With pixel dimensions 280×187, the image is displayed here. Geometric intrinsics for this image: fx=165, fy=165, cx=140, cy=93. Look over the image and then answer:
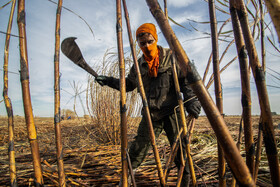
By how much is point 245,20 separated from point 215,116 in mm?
306

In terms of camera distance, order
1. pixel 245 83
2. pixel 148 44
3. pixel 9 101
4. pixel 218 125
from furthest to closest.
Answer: pixel 148 44 → pixel 9 101 → pixel 245 83 → pixel 218 125

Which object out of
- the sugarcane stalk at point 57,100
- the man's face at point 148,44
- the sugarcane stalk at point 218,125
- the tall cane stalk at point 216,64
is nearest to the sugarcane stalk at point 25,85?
the sugarcane stalk at point 57,100

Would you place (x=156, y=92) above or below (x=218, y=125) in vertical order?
above

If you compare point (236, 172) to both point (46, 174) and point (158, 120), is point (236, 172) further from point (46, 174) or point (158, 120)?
point (46, 174)

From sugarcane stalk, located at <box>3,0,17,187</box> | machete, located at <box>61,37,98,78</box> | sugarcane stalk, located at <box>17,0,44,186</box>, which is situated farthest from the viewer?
machete, located at <box>61,37,98,78</box>

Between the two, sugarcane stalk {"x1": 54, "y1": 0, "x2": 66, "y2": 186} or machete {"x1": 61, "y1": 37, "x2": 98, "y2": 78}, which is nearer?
sugarcane stalk {"x1": 54, "y1": 0, "x2": 66, "y2": 186}

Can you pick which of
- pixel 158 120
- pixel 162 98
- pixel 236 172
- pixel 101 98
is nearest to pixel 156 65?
pixel 162 98

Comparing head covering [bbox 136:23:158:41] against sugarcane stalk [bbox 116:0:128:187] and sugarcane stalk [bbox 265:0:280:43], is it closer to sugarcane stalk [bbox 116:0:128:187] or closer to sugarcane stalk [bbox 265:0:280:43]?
sugarcane stalk [bbox 116:0:128:187]

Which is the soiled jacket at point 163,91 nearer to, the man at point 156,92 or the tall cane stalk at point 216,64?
the man at point 156,92

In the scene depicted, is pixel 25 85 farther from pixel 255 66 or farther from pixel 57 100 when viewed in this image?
pixel 255 66

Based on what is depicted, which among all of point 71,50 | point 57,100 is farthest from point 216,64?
point 71,50

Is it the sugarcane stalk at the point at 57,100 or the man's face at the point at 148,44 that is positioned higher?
the man's face at the point at 148,44

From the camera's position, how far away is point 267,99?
1.56 feet

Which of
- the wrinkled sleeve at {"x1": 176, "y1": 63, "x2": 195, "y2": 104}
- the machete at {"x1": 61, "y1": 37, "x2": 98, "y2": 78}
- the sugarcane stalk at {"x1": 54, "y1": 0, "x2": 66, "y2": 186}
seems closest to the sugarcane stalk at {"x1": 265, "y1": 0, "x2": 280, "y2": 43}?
the sugarcane stalk at {"x1": 54, "y1": 0, "x2": 66, "y2": 186}
